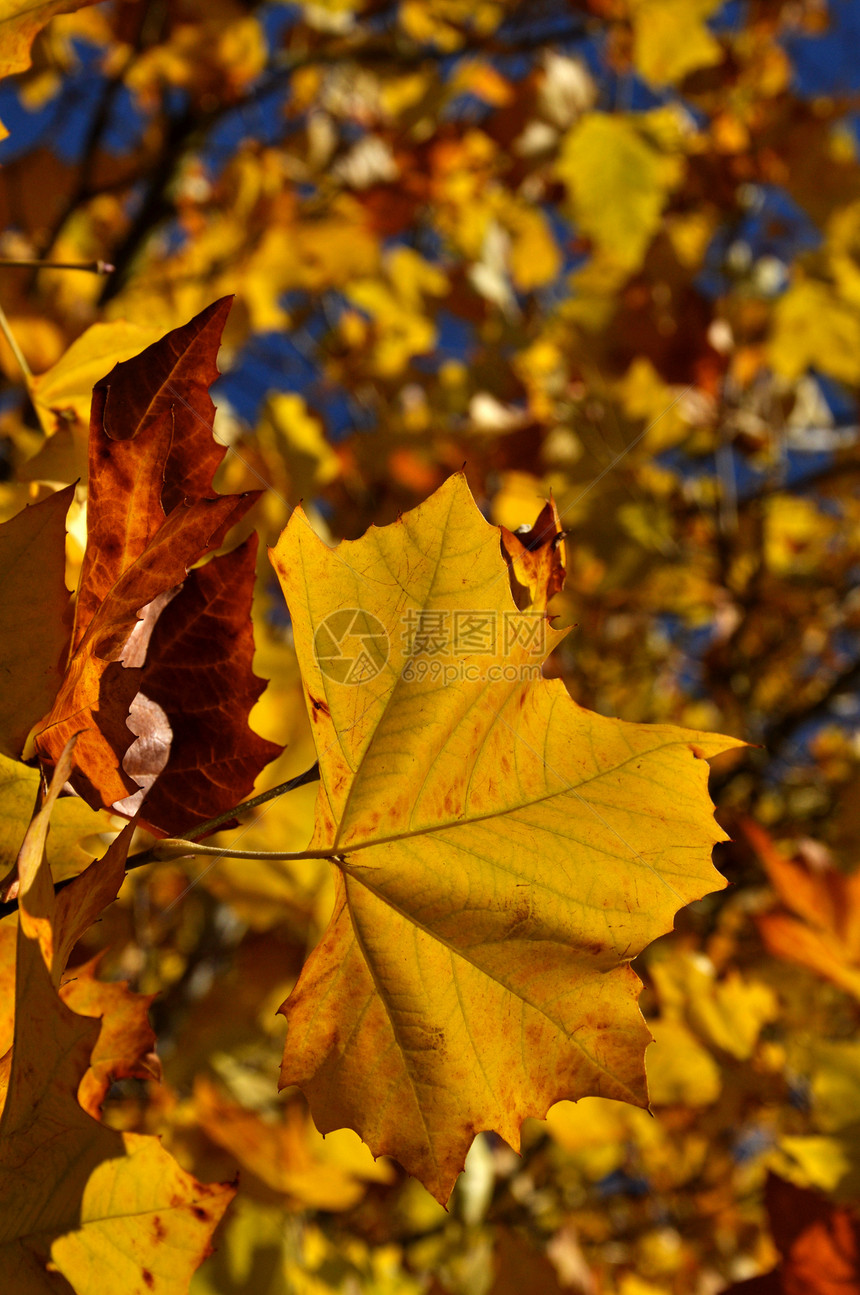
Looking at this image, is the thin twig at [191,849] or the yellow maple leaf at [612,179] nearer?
the thin twig at [191,849]

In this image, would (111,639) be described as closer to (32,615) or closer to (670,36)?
(32,615)

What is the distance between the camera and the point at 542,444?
1862mm

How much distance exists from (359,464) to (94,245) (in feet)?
3.46

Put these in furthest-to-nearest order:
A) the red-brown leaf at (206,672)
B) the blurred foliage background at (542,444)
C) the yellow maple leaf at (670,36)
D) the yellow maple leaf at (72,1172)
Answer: the yellow maple leaf at (670,36) < the blurred foliage background at (542,444) < the red-brown leaf at (206,672) < the yellow maple leaf at (72,1172)

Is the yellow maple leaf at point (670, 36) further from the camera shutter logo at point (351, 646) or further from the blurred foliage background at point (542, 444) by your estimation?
the camera shutter logo at point (351, 646)

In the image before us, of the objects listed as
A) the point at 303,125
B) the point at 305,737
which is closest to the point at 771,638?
the point at 305,737

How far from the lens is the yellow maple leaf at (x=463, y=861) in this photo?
439mm

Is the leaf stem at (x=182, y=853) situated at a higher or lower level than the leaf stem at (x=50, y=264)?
lower

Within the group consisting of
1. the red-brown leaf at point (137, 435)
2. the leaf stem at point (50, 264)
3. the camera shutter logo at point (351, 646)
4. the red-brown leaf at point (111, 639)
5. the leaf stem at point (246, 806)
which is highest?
the leaf stem at point (50, 264)

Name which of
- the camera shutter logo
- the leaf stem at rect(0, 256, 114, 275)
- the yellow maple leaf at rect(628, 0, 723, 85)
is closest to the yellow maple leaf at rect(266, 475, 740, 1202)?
the camera shutter logo

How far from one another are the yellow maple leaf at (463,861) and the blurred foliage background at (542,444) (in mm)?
468

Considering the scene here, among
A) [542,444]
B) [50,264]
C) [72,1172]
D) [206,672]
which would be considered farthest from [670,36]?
[72,1172]

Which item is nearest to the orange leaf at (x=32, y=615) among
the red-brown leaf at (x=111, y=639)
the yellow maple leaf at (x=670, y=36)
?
the red-brown leaf at (x=111, y=639)

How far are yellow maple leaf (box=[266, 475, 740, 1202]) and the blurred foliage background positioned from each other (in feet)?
1.54
